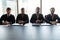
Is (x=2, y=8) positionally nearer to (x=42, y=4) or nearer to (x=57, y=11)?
(x=42, y=4)

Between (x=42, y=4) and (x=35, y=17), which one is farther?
(x=42, y=4)

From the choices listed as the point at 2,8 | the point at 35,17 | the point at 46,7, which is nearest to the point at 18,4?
the point at 2,8

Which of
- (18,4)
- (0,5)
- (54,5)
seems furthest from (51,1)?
(0,5)

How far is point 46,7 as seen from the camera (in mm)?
6145

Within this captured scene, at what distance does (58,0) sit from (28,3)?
1.27 meters

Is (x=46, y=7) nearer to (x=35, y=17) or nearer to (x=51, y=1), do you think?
(x=51, y=1)

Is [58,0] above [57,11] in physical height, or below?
above

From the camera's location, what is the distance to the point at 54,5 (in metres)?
6.14

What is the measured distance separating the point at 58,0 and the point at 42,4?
0.69 meters

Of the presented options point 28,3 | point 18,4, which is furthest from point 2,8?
point 28,3

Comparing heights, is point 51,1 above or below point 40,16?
above

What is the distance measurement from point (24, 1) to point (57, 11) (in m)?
1.46

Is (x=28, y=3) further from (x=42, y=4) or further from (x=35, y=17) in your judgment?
(x=35, y=17)

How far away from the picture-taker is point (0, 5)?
607 cm
